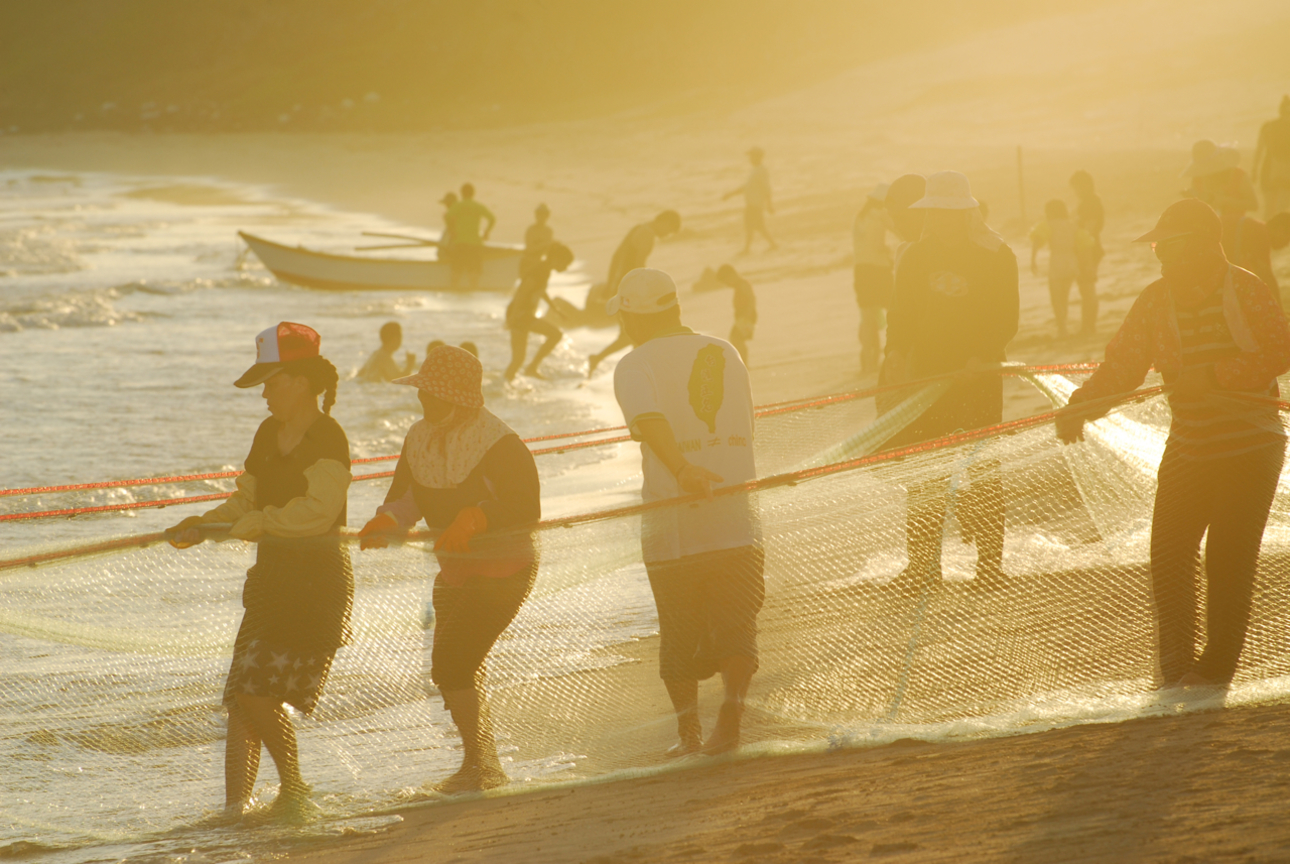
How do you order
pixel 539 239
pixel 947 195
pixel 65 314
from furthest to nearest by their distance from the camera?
pixel 65 314 < pixel 539 239 < pixel 947 195

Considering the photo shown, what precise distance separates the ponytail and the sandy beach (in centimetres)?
123

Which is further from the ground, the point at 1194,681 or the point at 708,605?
the point at 708,605

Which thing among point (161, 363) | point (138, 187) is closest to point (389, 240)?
point (161, 363)

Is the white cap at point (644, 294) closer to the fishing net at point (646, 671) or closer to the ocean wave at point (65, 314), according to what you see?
the fishing net at point (646, 671)

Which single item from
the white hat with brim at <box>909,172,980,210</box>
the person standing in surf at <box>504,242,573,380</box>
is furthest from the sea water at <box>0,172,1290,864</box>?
the white hat with brim at <box>909,172,980,210</box>

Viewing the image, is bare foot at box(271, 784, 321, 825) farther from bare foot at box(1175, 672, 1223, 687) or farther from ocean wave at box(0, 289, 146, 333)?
ocean wave at box(0, 289, 146, 333)

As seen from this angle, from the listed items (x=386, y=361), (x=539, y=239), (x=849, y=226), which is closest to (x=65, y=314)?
(x=386, y=361)

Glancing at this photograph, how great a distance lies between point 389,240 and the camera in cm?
2900

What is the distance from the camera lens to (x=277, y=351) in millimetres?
3748

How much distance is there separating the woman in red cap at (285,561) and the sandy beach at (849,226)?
42 centimetres

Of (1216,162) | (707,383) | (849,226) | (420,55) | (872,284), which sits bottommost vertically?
(707,383)

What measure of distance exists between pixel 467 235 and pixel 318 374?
17.3 metres

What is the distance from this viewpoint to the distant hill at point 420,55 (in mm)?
62906

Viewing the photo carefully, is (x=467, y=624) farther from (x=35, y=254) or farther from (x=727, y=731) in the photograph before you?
(x=35, y=254)
